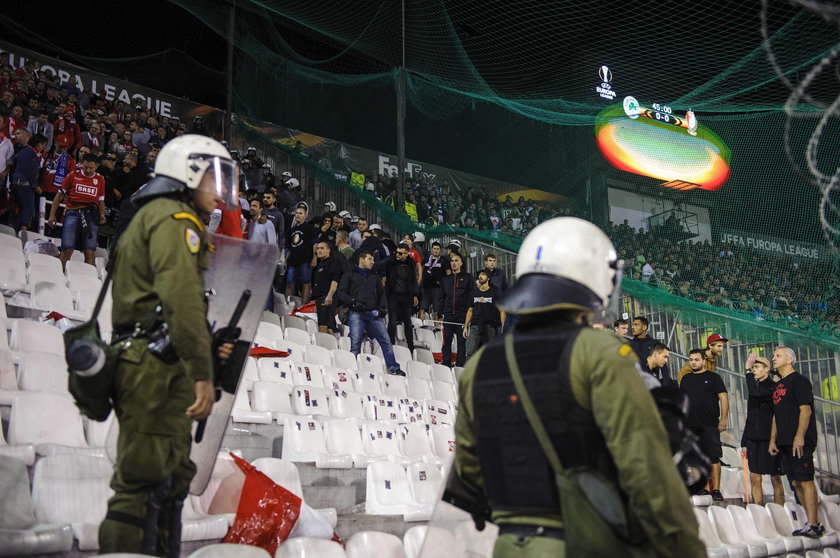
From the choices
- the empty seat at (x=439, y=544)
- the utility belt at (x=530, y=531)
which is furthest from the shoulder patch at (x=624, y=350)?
the empty seat at (x=439, y=544)

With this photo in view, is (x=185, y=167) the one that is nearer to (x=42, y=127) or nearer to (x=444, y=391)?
(x=444, y=391)

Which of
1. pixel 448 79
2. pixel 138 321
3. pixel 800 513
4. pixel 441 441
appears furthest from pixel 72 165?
pixel 800 513

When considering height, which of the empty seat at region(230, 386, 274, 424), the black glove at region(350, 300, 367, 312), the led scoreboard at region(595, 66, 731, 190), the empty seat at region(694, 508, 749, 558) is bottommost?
the empty seat at region(694, 508, 749, 558)

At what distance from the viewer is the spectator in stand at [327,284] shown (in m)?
9.89

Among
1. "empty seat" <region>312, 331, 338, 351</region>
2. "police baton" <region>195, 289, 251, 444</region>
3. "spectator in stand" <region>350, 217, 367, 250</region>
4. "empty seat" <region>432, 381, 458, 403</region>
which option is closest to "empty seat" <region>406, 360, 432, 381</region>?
"empty seat" <region>432, 381, 458, 403</region>

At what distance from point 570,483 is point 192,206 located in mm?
1742

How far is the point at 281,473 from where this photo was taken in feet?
14.7

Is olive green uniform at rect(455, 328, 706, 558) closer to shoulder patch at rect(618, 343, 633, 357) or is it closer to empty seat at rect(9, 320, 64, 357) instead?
shoulder patch at rect(618, 343, 633, 357)

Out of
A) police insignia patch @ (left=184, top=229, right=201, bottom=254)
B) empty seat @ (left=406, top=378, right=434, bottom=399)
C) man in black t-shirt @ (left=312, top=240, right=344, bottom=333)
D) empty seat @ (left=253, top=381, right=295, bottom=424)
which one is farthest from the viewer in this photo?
man in black t-shirt @ (left=312, top=240, right=344, bottom=333)

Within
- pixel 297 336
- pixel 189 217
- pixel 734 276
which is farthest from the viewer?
pixel 734 276

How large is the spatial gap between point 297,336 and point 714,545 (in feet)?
15.5

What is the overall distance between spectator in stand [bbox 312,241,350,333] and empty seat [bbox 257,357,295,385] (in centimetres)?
256

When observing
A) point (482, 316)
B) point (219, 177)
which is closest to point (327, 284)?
point (482, 316)

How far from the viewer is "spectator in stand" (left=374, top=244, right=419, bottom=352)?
1056 centimetres
